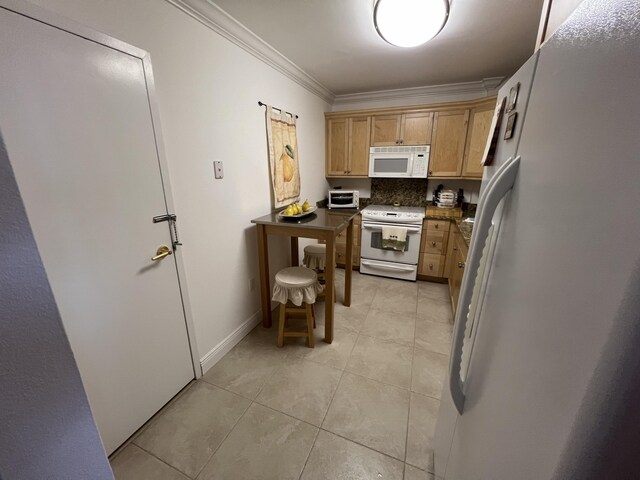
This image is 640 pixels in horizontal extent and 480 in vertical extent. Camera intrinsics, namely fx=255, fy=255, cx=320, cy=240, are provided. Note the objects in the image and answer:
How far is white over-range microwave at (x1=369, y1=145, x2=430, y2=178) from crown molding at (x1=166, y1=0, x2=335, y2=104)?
1.23 meters

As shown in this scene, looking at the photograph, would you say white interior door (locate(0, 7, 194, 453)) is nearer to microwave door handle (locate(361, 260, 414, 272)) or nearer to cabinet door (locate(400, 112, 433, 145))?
microwave door handle (locate(361, 260, 414, 272))

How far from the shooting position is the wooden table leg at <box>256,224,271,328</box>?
2152mm

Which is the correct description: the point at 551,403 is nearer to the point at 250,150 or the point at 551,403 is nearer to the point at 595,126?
the point at 595,126

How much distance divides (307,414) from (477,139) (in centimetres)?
312

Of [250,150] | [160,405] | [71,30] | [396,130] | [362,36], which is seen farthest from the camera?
[396,130]

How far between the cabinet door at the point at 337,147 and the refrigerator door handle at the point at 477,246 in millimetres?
3040

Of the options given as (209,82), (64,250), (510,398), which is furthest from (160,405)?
(209,82)

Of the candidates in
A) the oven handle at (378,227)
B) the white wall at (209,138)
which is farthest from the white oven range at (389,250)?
the white wall at (209,138)

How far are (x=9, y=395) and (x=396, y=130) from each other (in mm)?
3567

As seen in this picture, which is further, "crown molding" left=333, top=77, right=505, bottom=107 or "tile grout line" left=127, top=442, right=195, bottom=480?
"crown molding" left=333, top=77, right=505, bottom=107

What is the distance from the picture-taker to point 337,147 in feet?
11.6

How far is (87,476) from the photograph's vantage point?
1.65ft

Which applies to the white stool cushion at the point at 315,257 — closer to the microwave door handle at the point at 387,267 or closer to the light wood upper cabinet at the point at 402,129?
the microwave door handle at the point at 387,267

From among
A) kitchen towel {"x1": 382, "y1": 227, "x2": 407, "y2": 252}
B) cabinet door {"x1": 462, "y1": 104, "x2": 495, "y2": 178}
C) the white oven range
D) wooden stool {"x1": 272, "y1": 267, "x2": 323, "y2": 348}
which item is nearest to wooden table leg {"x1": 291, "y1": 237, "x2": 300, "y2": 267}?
wooden stool {"x1": 272, "y1": 267, "x2": 323, "y2": 348}
